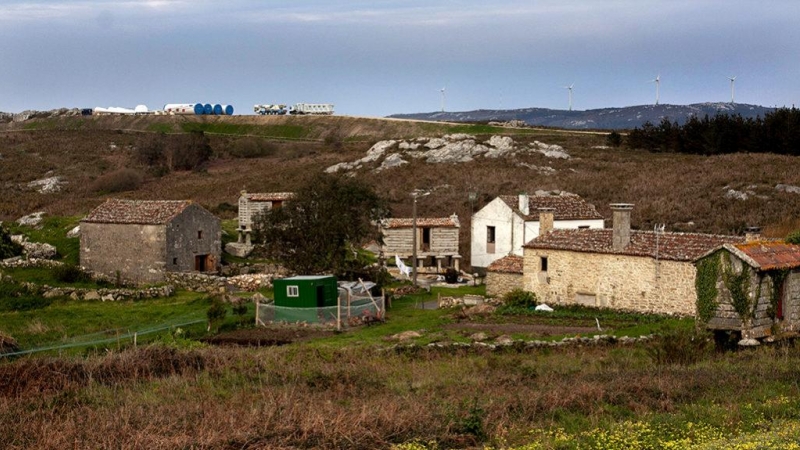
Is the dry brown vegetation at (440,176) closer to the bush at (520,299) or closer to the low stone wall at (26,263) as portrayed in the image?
the bush at (520,299)

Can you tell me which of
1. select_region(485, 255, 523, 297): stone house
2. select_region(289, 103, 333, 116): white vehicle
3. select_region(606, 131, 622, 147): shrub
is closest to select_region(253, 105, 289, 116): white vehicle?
select_region(289, 103, 333, 116): white vehicle

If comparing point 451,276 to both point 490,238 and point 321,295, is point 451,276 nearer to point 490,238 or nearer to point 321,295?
point 490,238

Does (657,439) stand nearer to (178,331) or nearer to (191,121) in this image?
(178,331)

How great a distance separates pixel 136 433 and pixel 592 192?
5874 cm

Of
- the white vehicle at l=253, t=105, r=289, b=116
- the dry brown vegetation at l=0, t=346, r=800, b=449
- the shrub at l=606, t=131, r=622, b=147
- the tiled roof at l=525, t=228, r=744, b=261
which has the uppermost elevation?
the white vehicle at l=253, t=105, r=289, b=116

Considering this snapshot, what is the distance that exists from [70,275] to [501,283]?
19.2m

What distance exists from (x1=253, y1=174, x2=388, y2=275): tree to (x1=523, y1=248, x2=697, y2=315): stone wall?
25.6 ft

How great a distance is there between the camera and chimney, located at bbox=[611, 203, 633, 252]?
3572 cm

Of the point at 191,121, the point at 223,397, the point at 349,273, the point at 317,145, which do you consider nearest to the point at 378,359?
the point at 223,397

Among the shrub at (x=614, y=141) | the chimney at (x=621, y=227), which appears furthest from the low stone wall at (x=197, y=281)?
the shrub at (x=614, y=141)

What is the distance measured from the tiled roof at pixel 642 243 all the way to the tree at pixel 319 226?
314 inches

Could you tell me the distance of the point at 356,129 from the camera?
141250 mm

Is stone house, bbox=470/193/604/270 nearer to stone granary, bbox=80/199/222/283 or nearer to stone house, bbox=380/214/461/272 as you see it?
stone house, bbox=380/214/461/272

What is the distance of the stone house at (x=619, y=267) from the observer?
3419 cm
